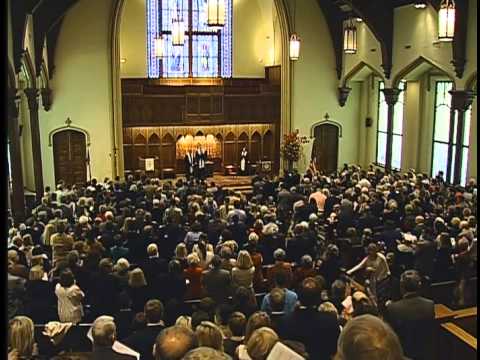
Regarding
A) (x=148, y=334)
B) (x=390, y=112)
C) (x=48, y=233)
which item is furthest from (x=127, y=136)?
(x=148, y=334)

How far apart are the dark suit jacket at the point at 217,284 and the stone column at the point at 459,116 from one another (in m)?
9.71

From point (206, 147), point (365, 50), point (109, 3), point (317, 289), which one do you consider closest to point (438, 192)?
point (317, 289)

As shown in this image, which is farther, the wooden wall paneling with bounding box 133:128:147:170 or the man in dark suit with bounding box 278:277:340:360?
the wooden wall paneling with bounding box 133:128:147:170

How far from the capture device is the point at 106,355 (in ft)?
13.1

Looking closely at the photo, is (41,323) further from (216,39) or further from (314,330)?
(216,39)

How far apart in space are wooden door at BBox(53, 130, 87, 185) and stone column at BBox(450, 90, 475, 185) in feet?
37.7

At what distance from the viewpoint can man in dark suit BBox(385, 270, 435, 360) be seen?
498 centimetres

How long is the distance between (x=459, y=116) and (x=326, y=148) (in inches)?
279

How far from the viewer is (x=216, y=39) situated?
22.4 meters

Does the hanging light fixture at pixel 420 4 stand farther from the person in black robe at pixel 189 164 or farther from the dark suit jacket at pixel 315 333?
the dark suit jacket at pixel 315 333

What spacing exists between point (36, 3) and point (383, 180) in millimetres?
8850

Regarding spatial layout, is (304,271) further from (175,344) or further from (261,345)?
(175,344)

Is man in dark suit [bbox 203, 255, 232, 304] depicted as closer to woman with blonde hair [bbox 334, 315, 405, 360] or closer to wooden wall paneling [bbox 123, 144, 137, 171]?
woman with blonde hair [bbox 334, 315, 405, 360]

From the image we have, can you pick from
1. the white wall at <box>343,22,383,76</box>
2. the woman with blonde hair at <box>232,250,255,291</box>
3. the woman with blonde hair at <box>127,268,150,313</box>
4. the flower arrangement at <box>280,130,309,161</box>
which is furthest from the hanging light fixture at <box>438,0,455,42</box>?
the flower arrangement at <box>280,130,309,161</box>
